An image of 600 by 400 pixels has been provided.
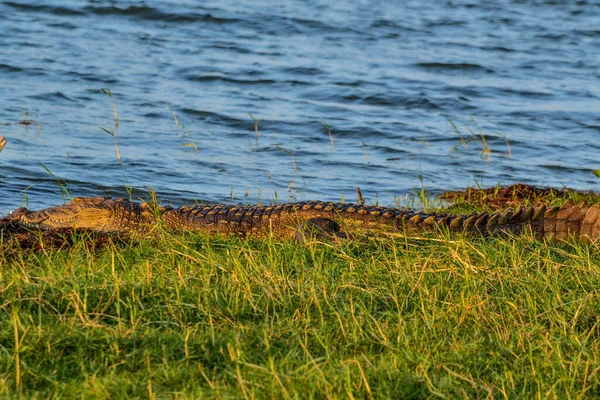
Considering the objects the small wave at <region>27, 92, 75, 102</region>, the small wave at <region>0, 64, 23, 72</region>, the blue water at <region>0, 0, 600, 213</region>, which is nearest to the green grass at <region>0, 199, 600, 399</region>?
the blue water at <region>0, 0, 600, 213</region>

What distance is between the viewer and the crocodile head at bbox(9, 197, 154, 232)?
5648mm

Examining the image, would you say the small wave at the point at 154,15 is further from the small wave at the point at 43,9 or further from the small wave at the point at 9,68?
the small wave at the point at 9,68

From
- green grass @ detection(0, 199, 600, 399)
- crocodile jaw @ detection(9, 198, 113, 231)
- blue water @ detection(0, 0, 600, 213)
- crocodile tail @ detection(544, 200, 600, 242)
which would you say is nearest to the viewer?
green grass @ detection(0, 199, 600, 399)

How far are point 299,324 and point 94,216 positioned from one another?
254cm

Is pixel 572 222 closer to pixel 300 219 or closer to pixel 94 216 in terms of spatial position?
pixel 300 219

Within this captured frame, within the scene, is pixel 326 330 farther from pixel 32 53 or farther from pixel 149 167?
pixel 32 53

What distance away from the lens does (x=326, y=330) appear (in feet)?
11.6

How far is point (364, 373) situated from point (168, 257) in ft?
5.19

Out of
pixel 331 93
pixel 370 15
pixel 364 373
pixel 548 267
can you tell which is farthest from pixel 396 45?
pixel 364 373

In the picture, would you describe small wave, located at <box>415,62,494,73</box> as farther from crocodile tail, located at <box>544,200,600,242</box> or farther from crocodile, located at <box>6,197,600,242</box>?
crocodile tail, located at <box>544,200,600,242</box>

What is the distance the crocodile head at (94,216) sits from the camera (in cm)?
565

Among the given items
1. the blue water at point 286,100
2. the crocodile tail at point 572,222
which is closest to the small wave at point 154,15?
the blue water at point 286,100

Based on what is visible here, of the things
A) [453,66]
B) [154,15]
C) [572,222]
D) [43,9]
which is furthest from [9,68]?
[572,222]

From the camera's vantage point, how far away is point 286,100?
11469 mm
